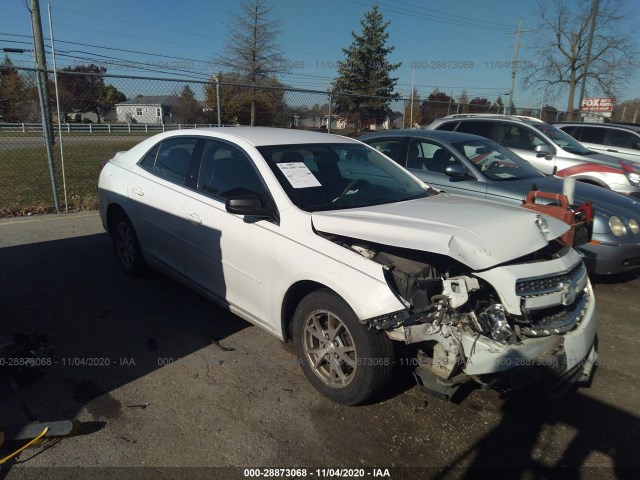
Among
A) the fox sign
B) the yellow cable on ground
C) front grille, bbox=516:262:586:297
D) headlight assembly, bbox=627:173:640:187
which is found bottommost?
the yellow cable on ground

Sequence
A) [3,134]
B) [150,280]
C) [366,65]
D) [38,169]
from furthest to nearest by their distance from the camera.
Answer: [366,65] < [38,169] < [3,134] < [150,280]

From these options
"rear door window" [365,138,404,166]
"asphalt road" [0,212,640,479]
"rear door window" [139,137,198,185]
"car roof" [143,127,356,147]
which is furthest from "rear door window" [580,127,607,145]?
"rear door window" [139,137,198,185]

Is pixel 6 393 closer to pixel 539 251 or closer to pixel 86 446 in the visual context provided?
pixel 86 446

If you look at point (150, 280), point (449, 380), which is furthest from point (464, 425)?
point (150, 280)

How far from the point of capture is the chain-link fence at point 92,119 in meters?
8.71

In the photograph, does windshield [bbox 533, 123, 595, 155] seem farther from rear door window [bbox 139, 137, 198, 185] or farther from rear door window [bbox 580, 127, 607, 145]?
rear door window [bbox 139, 137, 198, 185]

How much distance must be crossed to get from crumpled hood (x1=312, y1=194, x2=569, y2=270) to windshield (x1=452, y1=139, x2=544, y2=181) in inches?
104

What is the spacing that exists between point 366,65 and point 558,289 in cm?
3422

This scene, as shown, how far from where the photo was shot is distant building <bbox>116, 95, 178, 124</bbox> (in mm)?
12812

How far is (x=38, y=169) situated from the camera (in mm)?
12430

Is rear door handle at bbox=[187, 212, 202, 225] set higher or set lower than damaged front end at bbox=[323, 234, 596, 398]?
higher

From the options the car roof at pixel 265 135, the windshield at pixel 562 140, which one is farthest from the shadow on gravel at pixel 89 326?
the windshield at pixel 562 140

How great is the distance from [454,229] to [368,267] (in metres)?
0.59

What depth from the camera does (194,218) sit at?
12.6 ft
